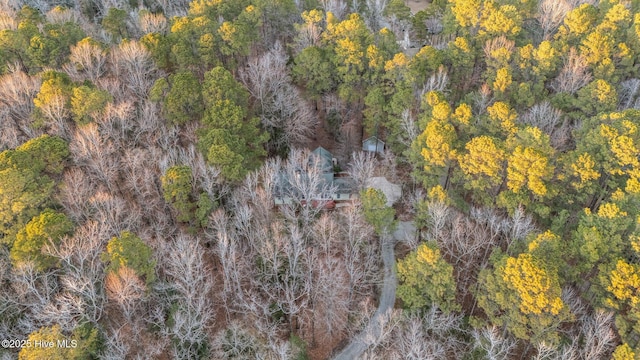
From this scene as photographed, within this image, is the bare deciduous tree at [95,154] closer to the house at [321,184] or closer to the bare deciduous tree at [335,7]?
the house at [321,184]

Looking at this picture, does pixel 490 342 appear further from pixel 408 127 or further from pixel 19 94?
pixel 19 94

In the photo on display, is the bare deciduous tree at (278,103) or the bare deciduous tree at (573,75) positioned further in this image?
the bare deciduous tree at (573,75)

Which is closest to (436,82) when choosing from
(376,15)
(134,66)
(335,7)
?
(335,7)

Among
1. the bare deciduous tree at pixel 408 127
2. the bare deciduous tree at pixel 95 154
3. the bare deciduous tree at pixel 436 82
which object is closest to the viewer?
the bare deciduous tree at pixel 95 154

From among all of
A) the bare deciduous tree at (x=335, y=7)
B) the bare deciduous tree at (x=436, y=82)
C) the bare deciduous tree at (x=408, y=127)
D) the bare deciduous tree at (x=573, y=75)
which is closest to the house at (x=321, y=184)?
the bare deciduous tree at (x=408, y=127)

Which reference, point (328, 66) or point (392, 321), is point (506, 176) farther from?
Answer: point (328, 66)
